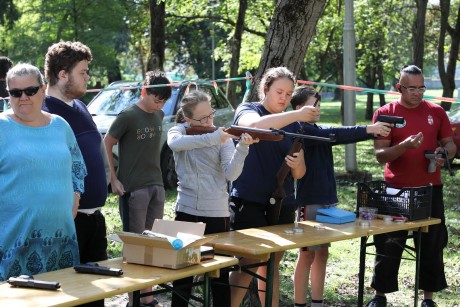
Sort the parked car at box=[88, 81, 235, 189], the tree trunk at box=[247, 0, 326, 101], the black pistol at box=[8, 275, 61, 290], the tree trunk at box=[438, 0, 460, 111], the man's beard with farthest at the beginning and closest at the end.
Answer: the tree trunk at box=[438, 0, 460, 111]
the parked car at box=[88, 81, 235, 189]
the tree trunk at box=[247, 0, 326, 101]
the man's beard
the black pistol at box=[8, 275, 61, 290]

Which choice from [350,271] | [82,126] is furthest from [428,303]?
[82,126]

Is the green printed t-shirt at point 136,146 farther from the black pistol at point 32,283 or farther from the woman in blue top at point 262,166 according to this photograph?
the black pistol at point 32,283

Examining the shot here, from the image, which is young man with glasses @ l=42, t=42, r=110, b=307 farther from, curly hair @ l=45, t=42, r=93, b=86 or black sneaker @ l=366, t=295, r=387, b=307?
black sneaker @ l=366, t=295, r=387, b=307

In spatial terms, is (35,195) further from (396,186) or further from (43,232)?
(396,186)

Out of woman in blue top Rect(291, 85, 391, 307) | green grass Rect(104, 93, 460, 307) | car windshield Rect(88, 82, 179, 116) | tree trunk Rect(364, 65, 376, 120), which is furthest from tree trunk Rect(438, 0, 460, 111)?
woman in blue top Rect(291, 85, 391, 307)

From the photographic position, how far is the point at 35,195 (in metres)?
4.04

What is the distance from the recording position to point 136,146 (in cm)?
647

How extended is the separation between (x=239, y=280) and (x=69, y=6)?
2689 centimetres

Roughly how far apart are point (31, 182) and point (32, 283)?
58cm

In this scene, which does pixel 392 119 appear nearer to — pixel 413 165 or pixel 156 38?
pixel 413 165

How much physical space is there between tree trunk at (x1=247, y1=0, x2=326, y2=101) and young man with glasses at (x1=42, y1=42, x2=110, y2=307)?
2.29m

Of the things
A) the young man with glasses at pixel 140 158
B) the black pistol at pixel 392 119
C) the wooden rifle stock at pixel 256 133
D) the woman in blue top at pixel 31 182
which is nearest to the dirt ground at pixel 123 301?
the young man with glasses at pixel 140 158

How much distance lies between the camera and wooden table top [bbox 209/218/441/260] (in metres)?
4.75

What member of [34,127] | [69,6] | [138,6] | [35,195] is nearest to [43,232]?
[35,195]
